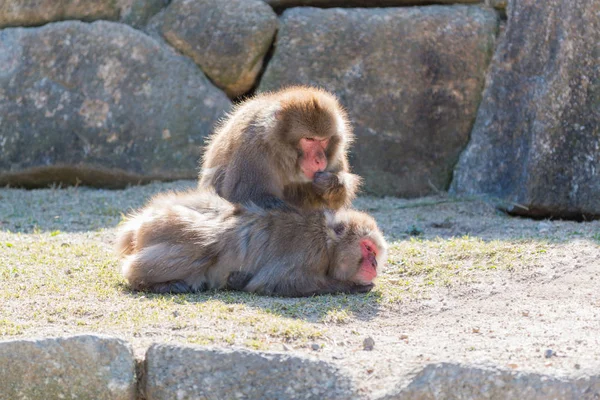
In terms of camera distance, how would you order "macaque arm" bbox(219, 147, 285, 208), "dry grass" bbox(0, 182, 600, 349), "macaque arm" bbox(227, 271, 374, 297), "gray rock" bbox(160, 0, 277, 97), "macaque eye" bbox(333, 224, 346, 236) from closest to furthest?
"dry grass" bbox(0, 182, 600, 349) < "macaque arm" bbox(227, 271, 374, 297) < "macaque eye" bbox(333, 224, 346, 236) < "macaque arm" bbox(219, 147, 285, 208) < "gray rock" bbox(160, 0, 277, 97)

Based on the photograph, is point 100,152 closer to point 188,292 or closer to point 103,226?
point 103,226

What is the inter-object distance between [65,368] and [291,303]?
1.44m

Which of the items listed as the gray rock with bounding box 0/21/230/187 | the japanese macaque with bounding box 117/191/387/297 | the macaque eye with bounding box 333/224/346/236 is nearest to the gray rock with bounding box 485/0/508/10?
the gray rock with bounding box 0/21/230/187

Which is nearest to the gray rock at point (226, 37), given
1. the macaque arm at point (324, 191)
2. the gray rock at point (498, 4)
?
the gray rock at point (498, 4)

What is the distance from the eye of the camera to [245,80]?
847cm

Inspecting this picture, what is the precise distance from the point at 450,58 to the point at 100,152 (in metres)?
3.26

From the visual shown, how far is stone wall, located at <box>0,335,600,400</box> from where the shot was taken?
12.6 ft

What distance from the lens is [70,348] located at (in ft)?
12.8

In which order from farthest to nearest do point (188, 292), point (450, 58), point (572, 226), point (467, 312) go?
point (450, 58) < point (572, 226) < point (188, 292) < point (467, 312)

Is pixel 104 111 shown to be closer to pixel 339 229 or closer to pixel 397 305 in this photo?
pixel 339 229

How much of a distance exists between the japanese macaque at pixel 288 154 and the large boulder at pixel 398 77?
2.14 m

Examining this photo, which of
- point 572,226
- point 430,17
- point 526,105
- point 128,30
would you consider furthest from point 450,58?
point 128,30

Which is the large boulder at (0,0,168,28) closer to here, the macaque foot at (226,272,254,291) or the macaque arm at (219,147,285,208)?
the macaque arm at (219,147,285,208)

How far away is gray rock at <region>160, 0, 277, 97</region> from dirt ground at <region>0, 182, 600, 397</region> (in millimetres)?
1957
